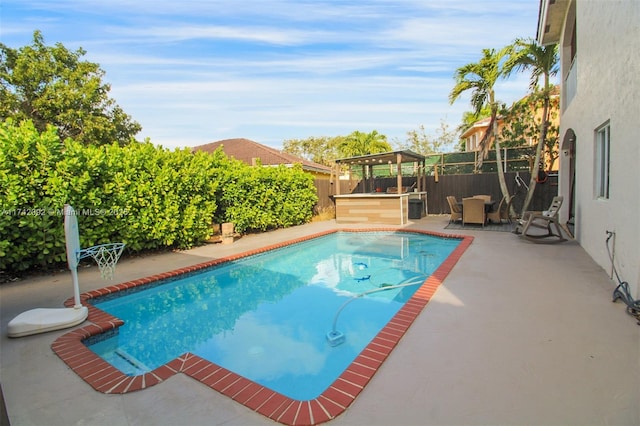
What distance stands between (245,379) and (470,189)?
1305 cm

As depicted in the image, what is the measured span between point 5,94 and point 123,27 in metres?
12.3

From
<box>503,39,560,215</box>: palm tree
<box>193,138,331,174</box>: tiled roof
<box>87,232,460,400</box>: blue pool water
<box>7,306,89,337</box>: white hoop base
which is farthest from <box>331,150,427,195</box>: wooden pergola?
<box>7,306,89,337</box>: white hoop base

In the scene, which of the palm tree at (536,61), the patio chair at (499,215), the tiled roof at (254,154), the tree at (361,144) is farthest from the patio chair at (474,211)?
the tree at (361,144)

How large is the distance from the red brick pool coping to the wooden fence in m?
10.6

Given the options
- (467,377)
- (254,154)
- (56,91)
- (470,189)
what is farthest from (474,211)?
(56,91)

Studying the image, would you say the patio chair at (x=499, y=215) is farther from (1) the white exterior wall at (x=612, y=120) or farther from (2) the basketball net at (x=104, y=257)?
(2) the basketball net at (x=104, y=257)

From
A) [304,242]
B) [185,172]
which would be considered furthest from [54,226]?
[304,242]

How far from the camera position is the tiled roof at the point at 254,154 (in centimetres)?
2148

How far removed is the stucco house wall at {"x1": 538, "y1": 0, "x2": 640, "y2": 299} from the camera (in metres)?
3.73

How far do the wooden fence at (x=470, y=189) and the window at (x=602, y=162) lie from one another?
5939 mm

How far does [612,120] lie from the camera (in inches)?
182

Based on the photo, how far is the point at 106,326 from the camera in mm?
3678

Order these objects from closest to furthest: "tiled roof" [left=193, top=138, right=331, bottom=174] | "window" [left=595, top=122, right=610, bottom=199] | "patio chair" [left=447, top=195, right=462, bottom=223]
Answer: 1. "window" [left=595, top=122, right=610, bottom=199]
2. "patio chair" [left=447, top=195, right=462, bottom=223]
3. "tiled roof" [left=193, top=138, right=331, bottom=174]

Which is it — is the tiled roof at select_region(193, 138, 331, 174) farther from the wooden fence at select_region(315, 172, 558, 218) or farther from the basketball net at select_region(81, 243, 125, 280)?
the basketball net at select_region(81, 243, 125, 280)
